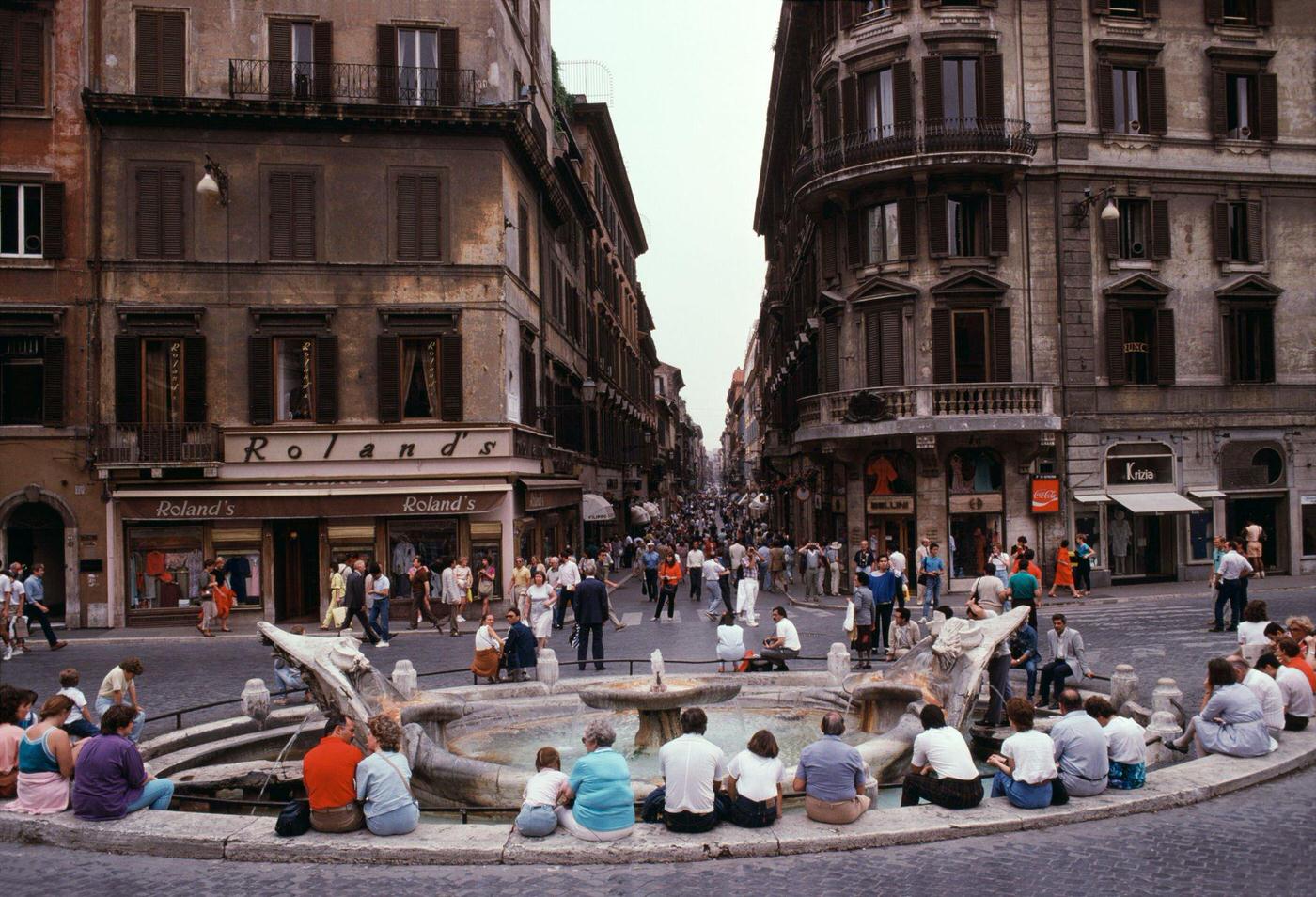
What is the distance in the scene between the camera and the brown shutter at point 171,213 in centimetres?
2677

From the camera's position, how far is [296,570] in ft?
91.5

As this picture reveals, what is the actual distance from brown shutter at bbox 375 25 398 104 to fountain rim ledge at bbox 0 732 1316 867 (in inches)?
861

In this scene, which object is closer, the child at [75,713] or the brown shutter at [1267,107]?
the child at [75,713]

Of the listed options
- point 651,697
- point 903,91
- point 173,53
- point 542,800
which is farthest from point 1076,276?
point 542,800

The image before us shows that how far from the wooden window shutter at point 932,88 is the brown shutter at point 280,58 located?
1705cm

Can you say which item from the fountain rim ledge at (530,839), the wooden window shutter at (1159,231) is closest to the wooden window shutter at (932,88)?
the wooden window shutter at (1159,231)

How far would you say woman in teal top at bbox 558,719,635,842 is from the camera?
8.82 meters

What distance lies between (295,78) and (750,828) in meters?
24.2

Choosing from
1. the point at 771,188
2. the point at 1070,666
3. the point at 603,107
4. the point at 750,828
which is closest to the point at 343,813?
the point at 750,828

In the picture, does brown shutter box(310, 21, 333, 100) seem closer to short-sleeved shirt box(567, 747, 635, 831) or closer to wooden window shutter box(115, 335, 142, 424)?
wooden window shutter box(115, 335, 142, 424)

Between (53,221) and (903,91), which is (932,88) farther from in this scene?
(53,221)

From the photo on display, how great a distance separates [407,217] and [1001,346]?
16534 millimetres

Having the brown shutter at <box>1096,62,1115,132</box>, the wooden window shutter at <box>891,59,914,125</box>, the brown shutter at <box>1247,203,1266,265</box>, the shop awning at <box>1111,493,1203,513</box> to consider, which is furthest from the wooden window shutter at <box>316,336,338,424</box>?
the brown shutter at <box>1247,203,1266,265</box>

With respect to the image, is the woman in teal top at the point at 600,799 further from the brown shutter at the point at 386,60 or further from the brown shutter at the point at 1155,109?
the brown shutter at the point at 1155,109
